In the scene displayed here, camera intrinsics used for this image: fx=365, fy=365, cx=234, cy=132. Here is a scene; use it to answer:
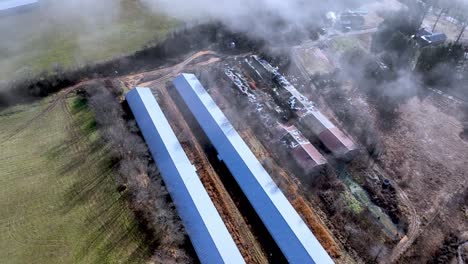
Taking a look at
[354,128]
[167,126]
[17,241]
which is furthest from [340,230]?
Result: [17,241]

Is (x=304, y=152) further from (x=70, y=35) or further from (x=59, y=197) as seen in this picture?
(x=70, y=35)

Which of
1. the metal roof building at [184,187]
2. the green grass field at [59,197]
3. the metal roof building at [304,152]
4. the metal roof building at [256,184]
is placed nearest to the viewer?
the metal roof building at [184,187]

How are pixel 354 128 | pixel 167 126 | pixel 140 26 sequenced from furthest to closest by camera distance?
pixel 140 26, pixel 354 128, pixel 167 126

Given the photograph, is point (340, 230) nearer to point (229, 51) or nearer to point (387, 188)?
point (387, 188)

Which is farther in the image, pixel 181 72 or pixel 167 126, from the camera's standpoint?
pixel 181 72

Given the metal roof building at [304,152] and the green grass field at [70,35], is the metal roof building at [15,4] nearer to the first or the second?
the green grass field at [70,35]

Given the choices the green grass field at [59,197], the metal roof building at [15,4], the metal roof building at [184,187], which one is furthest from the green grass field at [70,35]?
the metal roof building at [184,187]

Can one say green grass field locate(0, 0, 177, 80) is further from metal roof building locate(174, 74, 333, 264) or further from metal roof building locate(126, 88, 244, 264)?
metal roof building locate(174, 74, 333, 264)
